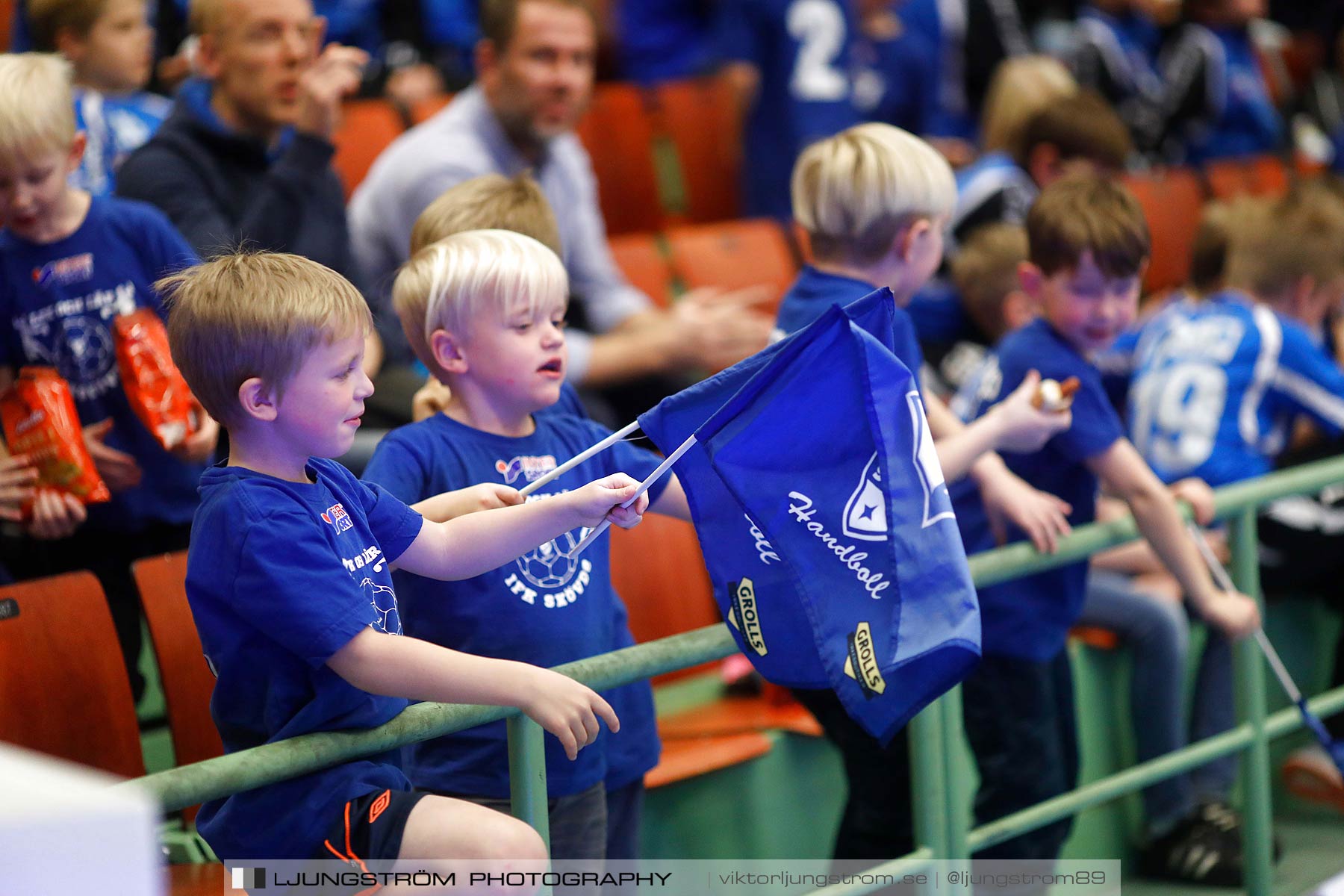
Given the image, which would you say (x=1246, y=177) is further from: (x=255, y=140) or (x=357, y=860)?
(x=357, y=860)

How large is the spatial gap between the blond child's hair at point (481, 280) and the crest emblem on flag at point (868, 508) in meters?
0.52

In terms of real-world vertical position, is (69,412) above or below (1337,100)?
above

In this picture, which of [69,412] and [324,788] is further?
[69,412]

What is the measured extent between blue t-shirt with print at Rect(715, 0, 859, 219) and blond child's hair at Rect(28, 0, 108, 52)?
2.52 metres

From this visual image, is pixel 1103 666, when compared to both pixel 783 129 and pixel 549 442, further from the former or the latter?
pixel 783 129

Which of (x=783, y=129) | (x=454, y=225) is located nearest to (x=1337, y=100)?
(x=783, y=129)

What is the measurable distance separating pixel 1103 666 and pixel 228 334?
251cm

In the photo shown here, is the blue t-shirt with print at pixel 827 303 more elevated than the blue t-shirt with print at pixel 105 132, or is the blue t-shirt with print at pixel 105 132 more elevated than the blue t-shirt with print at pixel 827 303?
the blue t-shirt with print at pixel 827 303

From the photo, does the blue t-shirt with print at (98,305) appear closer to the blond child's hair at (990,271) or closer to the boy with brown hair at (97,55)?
the boy with brown hair at (97,55)

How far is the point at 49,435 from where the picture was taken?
7.80 ft

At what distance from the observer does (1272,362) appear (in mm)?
3504

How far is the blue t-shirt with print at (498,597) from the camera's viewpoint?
204 cm

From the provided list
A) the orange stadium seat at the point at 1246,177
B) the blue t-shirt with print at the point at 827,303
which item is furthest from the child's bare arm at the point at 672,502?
the orange stadium seat at the point at 1246,177

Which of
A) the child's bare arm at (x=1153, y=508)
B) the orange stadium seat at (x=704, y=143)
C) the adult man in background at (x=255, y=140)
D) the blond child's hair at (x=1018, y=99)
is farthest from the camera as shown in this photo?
the orange stadium seat at (x=704, y=143)
